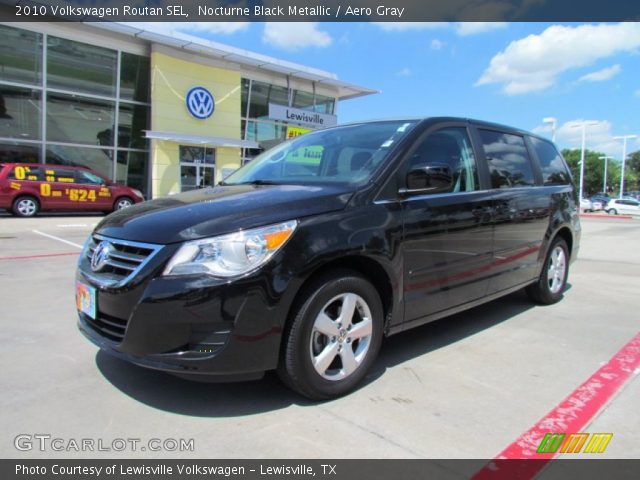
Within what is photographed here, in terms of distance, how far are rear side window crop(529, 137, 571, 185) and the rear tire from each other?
15.9 m

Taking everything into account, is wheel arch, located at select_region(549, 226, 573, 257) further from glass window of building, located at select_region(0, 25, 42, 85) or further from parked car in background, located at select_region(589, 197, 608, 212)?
parked car in background, located at select_region(589, 197, 608, 212)

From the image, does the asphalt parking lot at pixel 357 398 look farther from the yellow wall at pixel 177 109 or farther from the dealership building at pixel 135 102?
the yellow wall at pixel 177 109

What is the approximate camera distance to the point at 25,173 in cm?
1579

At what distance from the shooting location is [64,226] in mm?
13375

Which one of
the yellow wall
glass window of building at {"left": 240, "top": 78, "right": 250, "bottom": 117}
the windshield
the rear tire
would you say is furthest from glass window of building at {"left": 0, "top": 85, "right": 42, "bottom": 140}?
the windshield

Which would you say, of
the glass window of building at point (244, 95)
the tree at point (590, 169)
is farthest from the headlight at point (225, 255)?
the tree at point (590, 169)

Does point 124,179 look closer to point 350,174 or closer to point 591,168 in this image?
point 350,174

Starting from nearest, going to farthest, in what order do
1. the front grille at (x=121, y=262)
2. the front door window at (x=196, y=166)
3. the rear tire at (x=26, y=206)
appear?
the front grille at (x=121, y=262) → the rear tire at (x=26, y=206) → the front door window at (x=196, y=166)

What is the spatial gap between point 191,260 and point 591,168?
316ft

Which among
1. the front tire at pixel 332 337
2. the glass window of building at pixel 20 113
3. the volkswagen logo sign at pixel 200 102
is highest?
the volkswagen logo sign at pixel 200 102

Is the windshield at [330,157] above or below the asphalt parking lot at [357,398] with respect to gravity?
above

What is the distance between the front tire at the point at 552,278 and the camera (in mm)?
5156

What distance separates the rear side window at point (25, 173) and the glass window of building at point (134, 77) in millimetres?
7102

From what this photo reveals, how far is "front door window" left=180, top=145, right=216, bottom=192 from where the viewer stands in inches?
894
